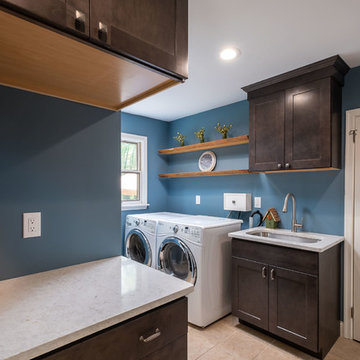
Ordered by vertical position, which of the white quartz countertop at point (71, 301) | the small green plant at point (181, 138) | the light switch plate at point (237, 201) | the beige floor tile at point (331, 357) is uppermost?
the small green plant at point (181, 138)

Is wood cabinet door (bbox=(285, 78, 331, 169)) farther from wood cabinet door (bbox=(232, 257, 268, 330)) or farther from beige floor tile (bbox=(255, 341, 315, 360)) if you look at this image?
beige floor tile (bbox=(255, 341, 315, 360))

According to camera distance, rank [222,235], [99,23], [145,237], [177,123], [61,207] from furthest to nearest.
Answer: [177,123] → [145,237] → [222,235] → [61,207] → [99,23]

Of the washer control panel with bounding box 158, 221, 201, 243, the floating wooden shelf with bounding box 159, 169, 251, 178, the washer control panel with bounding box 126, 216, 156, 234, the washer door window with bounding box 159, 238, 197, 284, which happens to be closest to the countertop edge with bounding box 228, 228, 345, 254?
the washer control panel with bounding box 158, 221, 201, 243

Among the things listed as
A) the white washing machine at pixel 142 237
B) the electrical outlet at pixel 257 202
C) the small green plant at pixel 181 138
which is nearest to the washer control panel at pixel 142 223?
the white washing machine at pixel 142 237

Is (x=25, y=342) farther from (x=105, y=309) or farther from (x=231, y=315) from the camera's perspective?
(x=231, y=315)

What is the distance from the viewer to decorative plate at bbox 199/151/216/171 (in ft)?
11.4

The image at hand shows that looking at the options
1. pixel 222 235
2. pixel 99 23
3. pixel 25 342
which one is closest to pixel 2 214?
pixel 25 342

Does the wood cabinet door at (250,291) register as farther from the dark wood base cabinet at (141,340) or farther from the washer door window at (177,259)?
the dark wood base cabinet at (141,340)

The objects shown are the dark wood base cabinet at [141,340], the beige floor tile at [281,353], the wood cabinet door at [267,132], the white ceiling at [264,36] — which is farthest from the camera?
the wood cabinet door at [267,132]

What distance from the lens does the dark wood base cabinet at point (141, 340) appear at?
2.64ft

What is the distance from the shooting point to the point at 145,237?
3125mm

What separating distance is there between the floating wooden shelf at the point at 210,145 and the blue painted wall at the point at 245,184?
6.4 inches

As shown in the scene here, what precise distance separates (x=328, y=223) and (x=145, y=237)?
1967 mm

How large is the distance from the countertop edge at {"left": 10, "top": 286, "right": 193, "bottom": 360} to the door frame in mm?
1934
